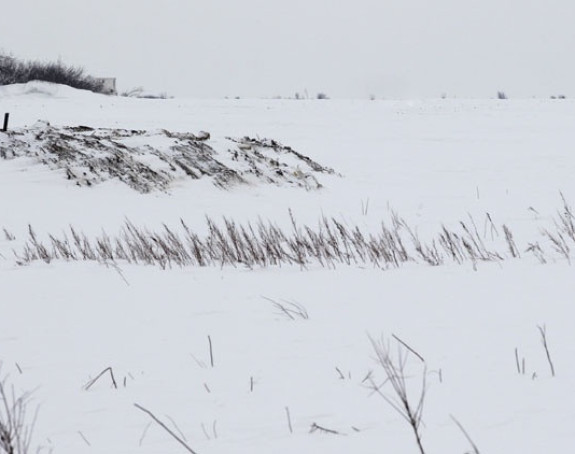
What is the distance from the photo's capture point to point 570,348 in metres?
2.25

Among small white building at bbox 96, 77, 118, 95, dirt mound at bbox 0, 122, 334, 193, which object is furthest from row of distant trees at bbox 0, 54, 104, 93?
dirt mound at bbox 0, 122, 334, 193

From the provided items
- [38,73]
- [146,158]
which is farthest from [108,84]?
A: [146,158]

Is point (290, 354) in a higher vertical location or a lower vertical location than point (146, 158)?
lower

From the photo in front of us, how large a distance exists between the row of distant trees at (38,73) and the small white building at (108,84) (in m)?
2.01

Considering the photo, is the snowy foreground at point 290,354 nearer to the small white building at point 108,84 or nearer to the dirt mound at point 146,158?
the dirt mound at point 146,158

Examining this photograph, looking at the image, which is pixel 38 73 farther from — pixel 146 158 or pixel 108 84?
pixel 146 158

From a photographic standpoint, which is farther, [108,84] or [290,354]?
[108,84]

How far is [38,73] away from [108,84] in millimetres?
7117

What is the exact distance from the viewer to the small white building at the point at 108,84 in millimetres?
44997

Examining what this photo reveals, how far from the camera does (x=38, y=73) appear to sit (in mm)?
39406

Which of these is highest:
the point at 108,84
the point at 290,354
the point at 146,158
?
the point at 108,84

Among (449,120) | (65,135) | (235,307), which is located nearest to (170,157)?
(65,135)

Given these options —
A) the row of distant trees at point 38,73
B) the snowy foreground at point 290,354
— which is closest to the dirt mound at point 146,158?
the snowy foreground at point 290,354

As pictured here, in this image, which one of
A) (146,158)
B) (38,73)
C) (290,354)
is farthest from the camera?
(38,73)
